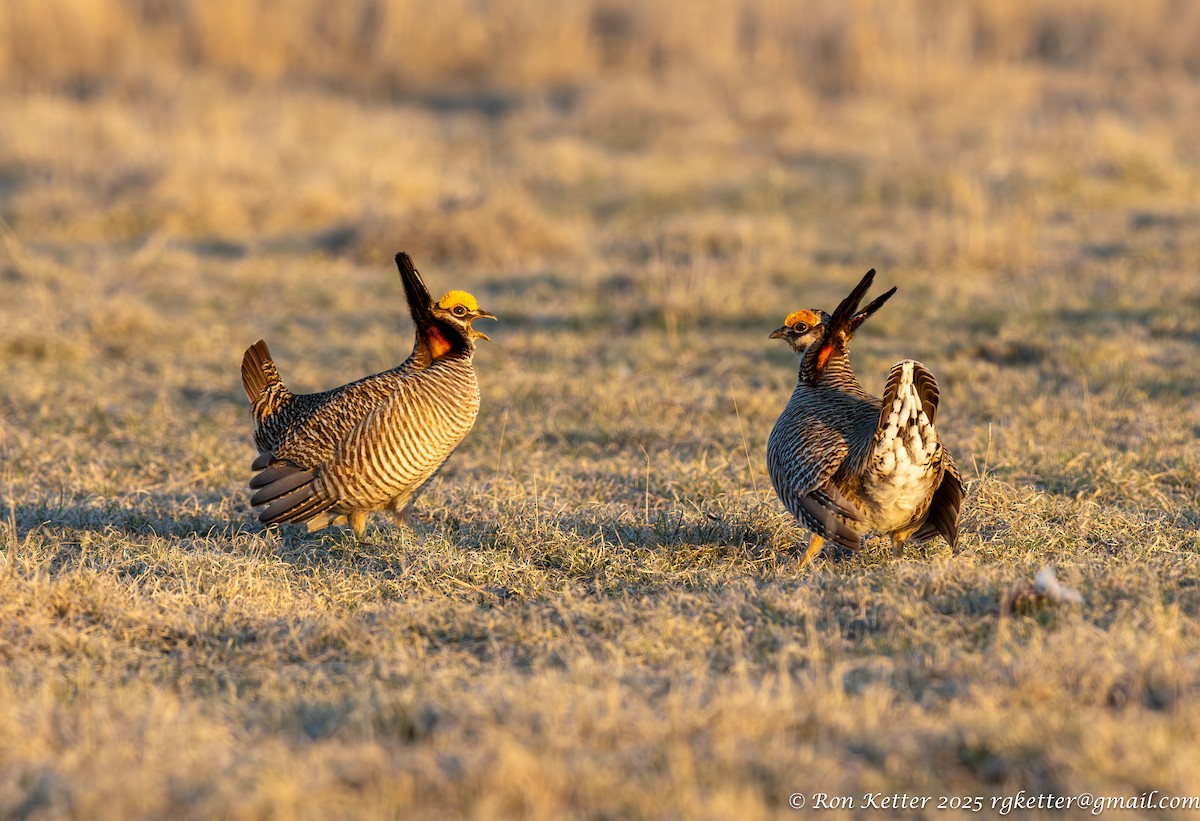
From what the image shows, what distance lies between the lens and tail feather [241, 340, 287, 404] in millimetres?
5078

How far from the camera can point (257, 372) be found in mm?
5098

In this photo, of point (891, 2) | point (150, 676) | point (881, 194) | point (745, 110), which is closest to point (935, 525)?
point (150, 676)

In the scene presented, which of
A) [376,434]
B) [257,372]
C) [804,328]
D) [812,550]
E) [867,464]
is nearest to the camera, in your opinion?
[867,464]

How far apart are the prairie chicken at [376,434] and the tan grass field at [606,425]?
0.21 m

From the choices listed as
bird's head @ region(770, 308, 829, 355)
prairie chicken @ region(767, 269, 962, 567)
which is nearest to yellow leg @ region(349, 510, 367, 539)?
prairie chicken @ region(767, 269, 962, 567)

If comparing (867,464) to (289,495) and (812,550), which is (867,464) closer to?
(812,550)

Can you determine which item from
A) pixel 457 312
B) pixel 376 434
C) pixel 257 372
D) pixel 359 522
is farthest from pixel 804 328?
pixel 257 372

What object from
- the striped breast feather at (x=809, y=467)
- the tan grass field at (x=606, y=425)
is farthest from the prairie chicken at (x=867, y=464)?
the tan grass field at (x=606, y=425)

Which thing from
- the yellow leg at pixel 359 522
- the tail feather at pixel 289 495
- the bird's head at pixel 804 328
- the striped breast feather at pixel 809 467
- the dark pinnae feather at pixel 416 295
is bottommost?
the yellow leg at pixel 359 522

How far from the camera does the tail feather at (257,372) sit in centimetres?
508

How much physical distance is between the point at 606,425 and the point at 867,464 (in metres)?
2.43

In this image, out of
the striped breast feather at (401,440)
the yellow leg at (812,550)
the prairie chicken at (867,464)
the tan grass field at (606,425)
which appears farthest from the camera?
the striped breast feather at (401,440)

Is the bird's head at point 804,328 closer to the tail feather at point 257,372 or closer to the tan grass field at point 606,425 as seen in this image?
the tan grass field at point 606,425

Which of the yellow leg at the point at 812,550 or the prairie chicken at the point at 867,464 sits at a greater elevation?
the prairie chicken at the point at 867,464
